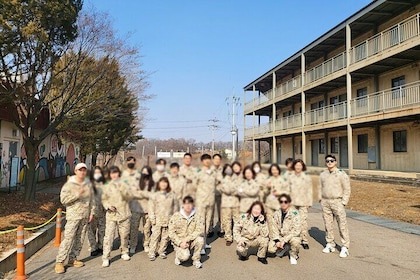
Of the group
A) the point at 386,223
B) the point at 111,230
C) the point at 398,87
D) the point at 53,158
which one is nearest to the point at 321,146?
the point at 398,87

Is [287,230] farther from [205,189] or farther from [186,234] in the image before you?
[186,234]

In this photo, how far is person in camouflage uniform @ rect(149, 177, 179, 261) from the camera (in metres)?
5.60

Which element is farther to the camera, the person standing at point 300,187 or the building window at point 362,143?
the building window at point 362,143

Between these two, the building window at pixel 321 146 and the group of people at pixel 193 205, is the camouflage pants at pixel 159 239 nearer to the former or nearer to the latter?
the group of people at pixel 193 205

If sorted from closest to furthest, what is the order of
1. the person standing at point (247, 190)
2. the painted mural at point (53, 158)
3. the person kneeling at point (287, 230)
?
the person standing at point (247, 190) → the person kneeling at point (287, 230) → the painted mural at point (53, 158)

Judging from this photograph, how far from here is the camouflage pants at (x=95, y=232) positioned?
22.5 ft

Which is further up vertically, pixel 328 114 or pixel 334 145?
pixel 328 114

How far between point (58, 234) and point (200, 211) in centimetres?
385

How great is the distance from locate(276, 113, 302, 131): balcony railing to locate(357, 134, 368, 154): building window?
429 centimetres

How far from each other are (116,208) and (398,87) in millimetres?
17038

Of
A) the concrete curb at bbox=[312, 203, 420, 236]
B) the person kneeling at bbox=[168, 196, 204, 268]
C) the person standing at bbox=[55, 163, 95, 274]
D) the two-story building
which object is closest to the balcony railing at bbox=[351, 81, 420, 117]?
the two-story building

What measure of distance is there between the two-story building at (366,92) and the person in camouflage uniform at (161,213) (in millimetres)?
8229

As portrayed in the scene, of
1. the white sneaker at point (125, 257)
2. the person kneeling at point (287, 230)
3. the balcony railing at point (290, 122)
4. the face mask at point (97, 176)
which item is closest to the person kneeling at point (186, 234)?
the white sneaker at point (125, 257)

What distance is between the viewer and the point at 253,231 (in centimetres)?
622
